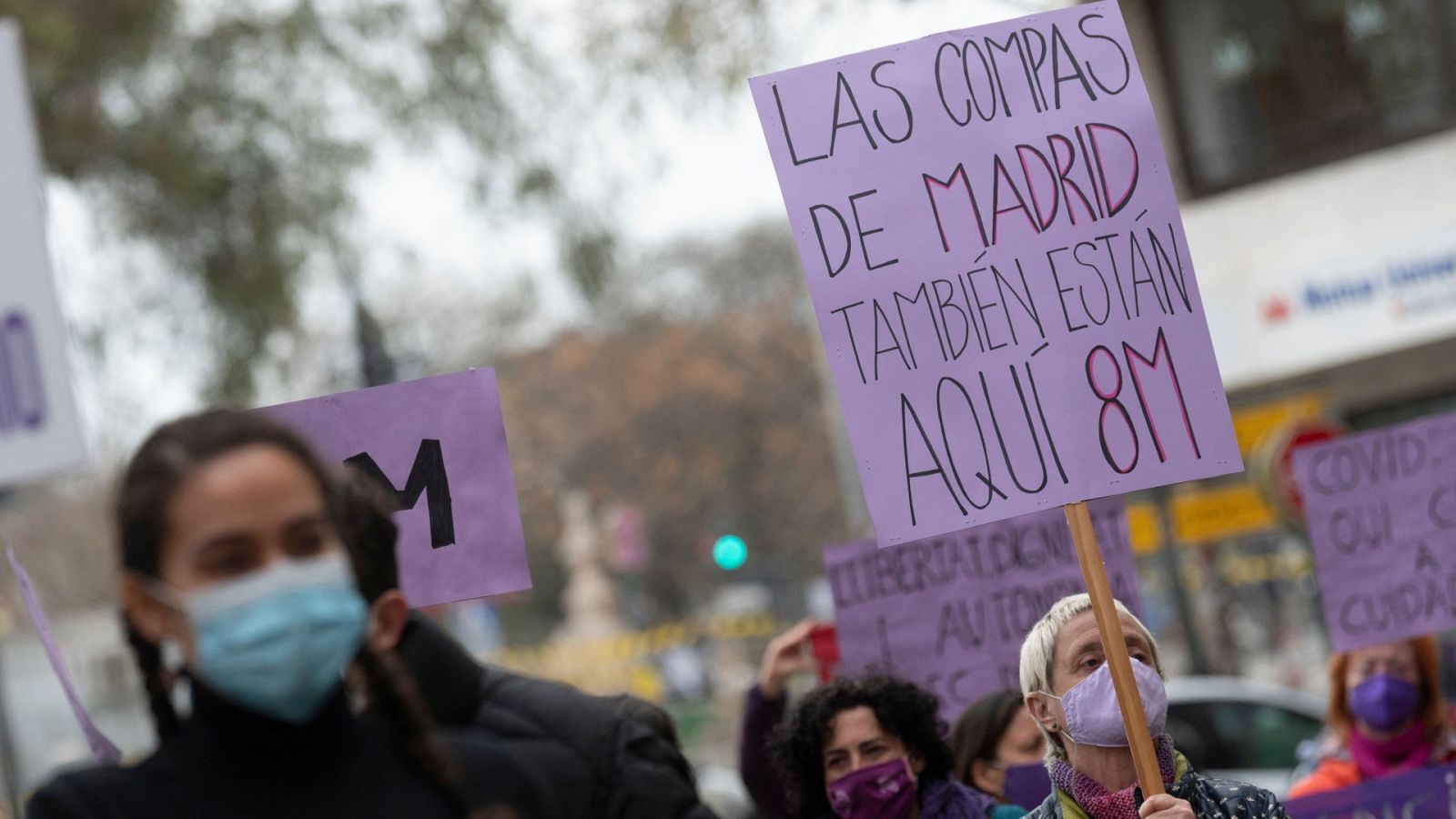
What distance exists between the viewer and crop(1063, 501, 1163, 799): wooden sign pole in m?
3.21

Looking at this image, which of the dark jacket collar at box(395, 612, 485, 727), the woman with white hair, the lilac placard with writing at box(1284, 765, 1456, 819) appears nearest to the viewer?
the dark jacket collar at box(395, 612, 485, 727)

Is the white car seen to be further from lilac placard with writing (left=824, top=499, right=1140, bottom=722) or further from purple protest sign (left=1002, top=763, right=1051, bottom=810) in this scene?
purple protest sign (left=1002, top=763, right=1051, bottom=810)

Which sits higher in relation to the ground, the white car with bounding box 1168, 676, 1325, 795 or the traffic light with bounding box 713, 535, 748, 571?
the traffic light with bounding box 713, 535, 748, 571

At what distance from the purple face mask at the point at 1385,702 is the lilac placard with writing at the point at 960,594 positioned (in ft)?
2.51

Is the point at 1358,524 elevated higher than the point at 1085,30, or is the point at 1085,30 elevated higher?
the point at 1085,30

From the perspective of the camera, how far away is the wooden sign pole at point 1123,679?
10.5ft

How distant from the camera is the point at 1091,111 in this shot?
376 cm

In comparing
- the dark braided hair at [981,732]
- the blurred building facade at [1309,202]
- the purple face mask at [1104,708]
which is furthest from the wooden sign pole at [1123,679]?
the blurred building facade at [1309,202]

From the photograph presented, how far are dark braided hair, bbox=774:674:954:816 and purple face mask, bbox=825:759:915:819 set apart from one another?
0.28 feet

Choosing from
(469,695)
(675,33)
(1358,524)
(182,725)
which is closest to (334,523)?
(182,725)

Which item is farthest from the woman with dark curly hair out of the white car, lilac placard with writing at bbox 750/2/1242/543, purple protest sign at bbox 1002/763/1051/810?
the white car

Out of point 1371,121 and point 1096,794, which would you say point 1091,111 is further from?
point 1371,121

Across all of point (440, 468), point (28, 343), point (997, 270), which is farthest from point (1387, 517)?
point (28, 343)

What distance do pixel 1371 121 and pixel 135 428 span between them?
9760 mm
